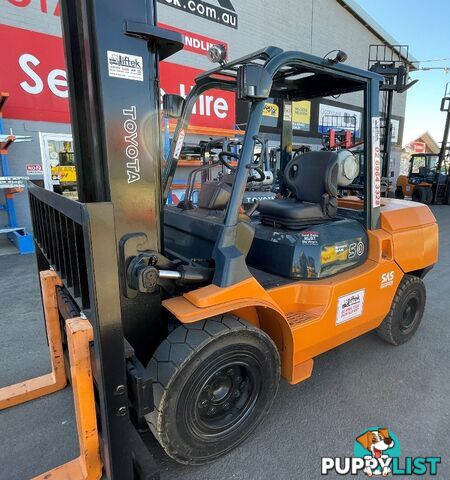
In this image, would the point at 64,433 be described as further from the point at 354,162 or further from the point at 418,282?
the point at 418,282

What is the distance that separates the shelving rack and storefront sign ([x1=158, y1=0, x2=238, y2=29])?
536 centimetres

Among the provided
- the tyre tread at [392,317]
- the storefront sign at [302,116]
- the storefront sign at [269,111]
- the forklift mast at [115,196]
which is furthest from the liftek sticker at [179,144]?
the storefront sign at [302,116]

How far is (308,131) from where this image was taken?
48.3 ft

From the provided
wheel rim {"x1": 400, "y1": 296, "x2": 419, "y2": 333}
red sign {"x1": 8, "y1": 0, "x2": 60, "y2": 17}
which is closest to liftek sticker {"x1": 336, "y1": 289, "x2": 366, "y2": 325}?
wheel rim {"x1": 400, "y1": 296, "x2": 419, "y2": 333}

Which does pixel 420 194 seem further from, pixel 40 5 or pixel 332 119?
pixel 40 5

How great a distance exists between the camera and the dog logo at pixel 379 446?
2.08 metres

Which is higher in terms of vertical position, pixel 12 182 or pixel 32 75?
pixel 32 75

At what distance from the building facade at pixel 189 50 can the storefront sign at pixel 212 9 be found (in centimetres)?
2

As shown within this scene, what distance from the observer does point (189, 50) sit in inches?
384

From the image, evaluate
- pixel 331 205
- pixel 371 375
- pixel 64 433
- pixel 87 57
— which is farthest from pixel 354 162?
pixel 64 433

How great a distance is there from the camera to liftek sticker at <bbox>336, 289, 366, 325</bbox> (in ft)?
8.52

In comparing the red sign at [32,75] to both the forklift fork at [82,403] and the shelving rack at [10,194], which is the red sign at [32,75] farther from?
the forklift fork at [82,403]

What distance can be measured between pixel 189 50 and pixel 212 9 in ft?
4.85

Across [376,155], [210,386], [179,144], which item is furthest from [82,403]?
[376,155]
